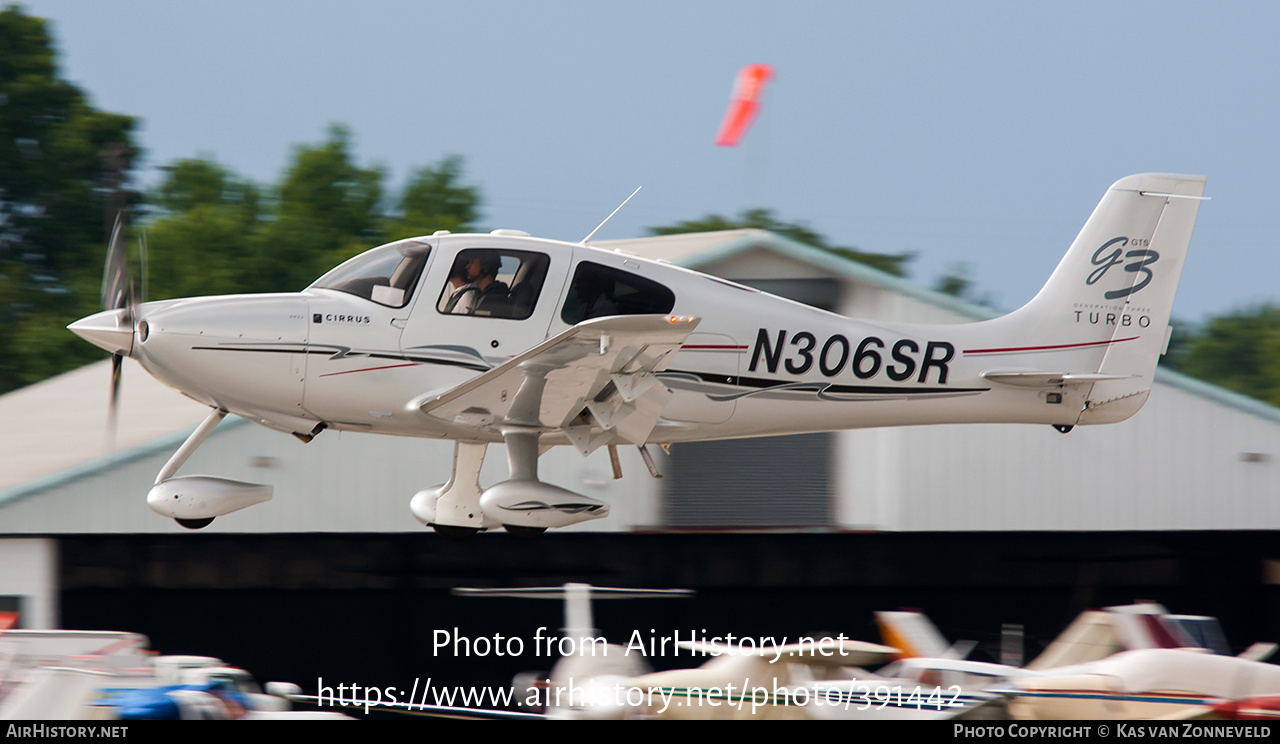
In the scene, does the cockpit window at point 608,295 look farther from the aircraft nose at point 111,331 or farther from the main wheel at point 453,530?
the aircraft nose at point 111,331

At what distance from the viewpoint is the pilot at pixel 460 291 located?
845 centimetres

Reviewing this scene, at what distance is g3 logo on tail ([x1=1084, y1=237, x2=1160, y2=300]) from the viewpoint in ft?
32.3

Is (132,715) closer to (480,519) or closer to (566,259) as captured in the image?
(480,519)

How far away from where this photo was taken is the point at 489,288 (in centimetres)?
848

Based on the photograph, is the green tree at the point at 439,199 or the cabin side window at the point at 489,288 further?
the green tree at the point at 439,199

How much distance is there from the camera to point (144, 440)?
44.6 feet

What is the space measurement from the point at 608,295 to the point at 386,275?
4.74ft

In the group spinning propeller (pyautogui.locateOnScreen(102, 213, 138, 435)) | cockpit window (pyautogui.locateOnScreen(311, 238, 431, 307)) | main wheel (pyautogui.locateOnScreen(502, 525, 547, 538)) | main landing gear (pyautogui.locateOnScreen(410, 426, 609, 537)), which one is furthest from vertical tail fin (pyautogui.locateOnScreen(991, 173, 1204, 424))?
spinning propeller (pyautogui.locateOnScreen(102, 213, 138, 435))

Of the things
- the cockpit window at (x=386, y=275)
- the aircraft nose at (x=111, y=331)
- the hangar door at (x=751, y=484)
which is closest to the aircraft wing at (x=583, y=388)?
the cockpit window at (x=386, y=275)

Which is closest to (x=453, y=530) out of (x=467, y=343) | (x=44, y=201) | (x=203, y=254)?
(x=467, y=343)

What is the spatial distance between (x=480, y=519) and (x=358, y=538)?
4.71m

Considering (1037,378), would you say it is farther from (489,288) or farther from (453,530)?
(453,530)

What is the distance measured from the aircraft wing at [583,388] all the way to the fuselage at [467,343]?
0.90 ft
